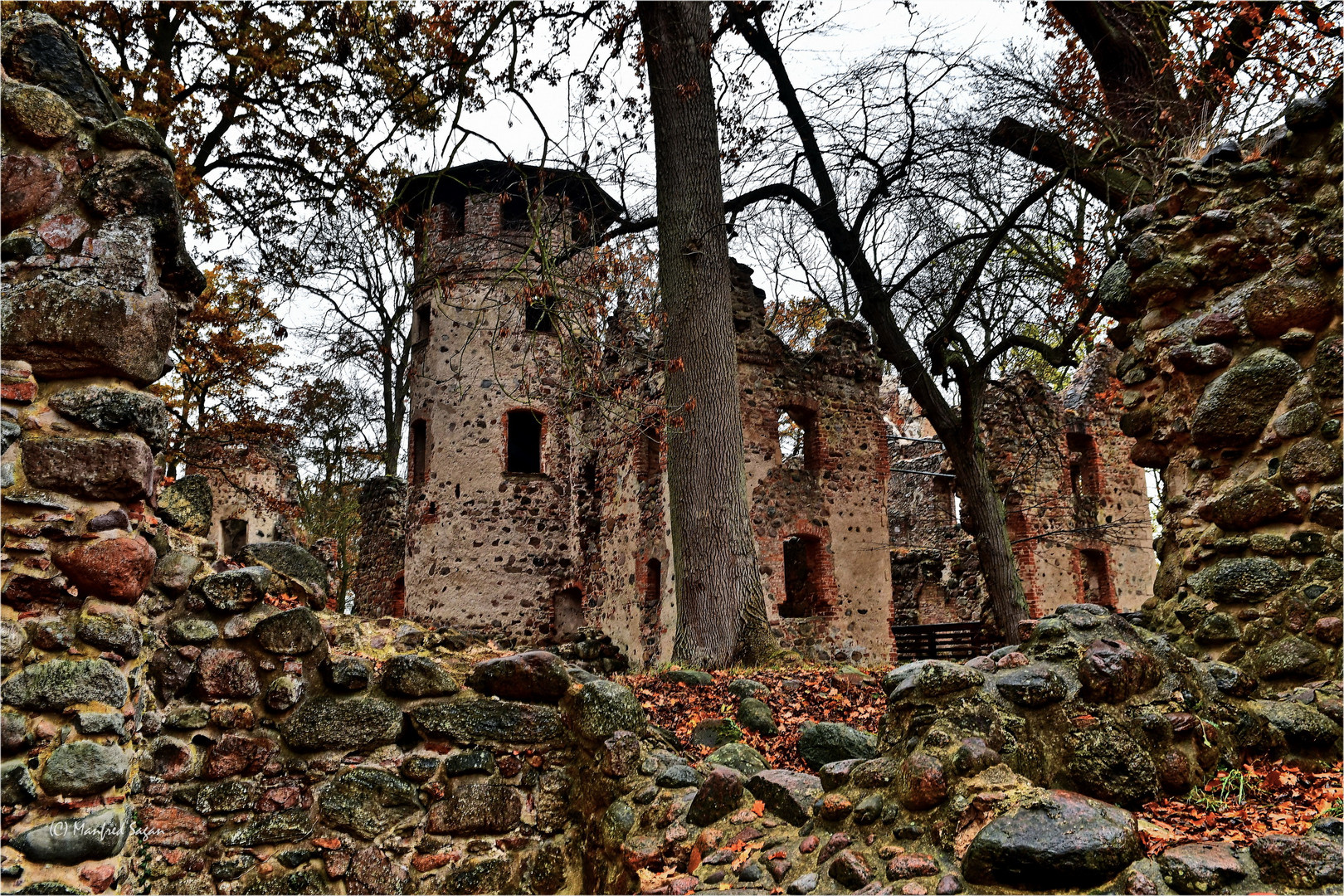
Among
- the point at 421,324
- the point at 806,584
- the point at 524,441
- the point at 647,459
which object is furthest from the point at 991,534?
the point at 421,324

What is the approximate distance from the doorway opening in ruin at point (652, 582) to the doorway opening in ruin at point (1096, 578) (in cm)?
951

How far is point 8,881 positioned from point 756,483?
12.2 metres

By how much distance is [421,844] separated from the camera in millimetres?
4395

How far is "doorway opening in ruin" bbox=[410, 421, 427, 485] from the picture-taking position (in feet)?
62.1

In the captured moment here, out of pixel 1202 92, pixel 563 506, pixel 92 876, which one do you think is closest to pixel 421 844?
pixel 92 876

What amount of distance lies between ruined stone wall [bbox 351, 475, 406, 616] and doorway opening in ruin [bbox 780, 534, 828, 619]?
8.79 m

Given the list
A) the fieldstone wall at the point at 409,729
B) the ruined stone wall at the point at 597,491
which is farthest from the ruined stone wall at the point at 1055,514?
the fieldstone wall at the point at 409,729

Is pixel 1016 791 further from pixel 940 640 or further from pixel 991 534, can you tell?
pixel 940 640

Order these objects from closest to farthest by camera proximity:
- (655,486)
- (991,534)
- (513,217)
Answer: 1. (991,534)
2. (655,486)
3. (513,217)

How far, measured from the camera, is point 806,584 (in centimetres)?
1568

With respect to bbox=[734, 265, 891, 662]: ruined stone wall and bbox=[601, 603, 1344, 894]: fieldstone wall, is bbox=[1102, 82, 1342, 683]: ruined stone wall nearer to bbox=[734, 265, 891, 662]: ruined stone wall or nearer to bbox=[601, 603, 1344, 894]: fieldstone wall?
bbox=[601, 603, 1344, 894]: fieldstone wall

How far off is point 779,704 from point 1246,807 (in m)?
3.60

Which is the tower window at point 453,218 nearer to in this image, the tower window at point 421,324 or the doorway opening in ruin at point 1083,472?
the tower window at point 421,324

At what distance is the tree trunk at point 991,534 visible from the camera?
12.0m
